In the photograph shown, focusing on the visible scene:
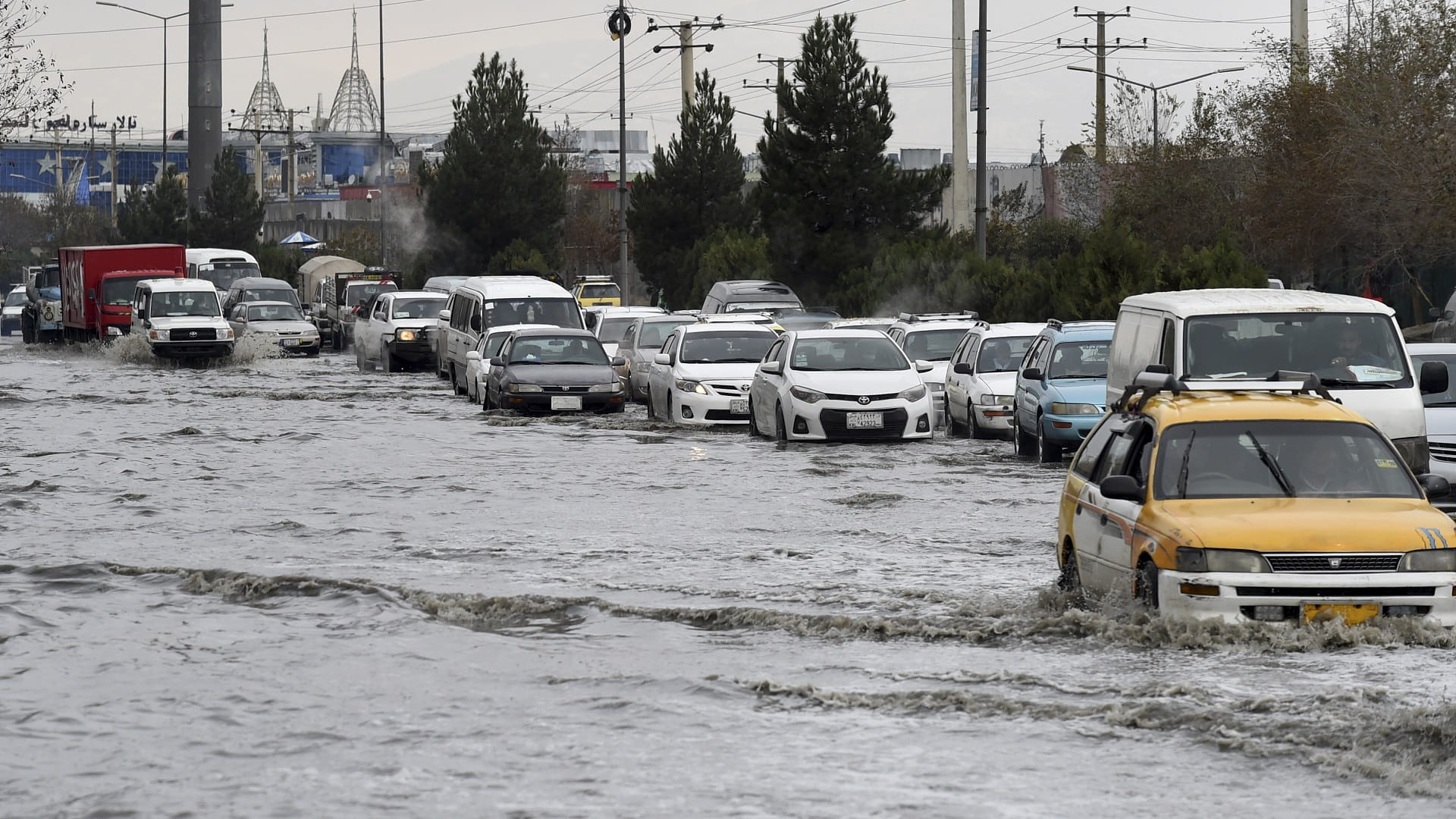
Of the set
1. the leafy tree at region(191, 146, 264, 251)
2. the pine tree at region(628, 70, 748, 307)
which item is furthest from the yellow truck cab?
the leafy tree at region(191, 146, 264, 251)

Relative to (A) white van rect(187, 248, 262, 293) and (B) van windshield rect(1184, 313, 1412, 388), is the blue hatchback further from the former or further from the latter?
(A) white van rect(187, 248, 262, 293)

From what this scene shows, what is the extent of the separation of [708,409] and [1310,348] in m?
11.8

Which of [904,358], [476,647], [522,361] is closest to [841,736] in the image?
[476,647]

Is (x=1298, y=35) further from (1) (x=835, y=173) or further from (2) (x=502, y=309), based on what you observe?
(2) (x=502, y=309)

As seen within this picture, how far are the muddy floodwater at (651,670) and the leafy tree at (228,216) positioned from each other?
70.8 metres

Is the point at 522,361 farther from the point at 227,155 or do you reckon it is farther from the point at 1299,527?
the point at 227,155

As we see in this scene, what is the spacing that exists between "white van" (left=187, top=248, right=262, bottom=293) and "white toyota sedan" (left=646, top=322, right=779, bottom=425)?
3798 cm

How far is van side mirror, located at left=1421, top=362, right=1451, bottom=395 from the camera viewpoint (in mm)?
15641

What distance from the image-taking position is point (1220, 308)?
1592 cm

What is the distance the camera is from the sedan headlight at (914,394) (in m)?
24.0

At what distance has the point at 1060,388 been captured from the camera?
21.5m

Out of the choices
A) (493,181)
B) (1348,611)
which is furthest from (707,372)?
(493,181)

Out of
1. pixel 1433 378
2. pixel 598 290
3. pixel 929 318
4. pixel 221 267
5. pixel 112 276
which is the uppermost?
pixel 221 267

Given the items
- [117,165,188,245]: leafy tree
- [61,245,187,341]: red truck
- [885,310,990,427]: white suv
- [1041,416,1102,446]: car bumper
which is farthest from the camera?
[117,165,188,245]: leafy tree
